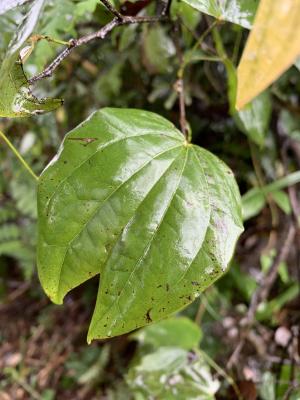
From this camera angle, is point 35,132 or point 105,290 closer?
point 105,290

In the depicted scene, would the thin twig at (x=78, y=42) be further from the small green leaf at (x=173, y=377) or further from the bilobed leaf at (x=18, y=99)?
the small green leaf at (x=173, y=377)

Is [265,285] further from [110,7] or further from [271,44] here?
[271,44]

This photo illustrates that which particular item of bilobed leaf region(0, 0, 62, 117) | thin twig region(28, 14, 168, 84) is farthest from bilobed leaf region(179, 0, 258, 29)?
bilobed leaf region(0, 0, 62, 117)

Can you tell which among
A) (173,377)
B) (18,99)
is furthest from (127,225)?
(173,377)

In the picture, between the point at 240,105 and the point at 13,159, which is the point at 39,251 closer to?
the point at 240,105

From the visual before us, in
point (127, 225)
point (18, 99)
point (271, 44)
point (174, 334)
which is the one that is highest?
point (271, 44)

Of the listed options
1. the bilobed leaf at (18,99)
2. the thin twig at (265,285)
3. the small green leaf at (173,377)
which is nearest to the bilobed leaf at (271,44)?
the bilobed leaf at (18,99)

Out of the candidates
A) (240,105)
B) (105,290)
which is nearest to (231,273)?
(105,290)

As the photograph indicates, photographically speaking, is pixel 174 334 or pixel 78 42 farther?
pixel 174 334
